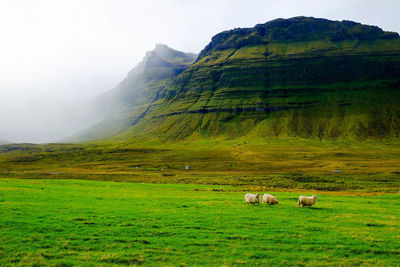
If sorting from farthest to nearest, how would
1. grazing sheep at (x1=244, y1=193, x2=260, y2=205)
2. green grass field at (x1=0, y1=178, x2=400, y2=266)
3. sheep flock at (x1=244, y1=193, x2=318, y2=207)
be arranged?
grazing sheep at (x1=244, y1=193, x2=260, y2=205) → sheep flock at (x1=244, y1=193, x2=318, y2=207) → green grass field at (x1=0, y1=178, x2=400, y2=266)

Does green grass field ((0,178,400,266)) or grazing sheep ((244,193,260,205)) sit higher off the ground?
green grass field ((0,178,400,266))

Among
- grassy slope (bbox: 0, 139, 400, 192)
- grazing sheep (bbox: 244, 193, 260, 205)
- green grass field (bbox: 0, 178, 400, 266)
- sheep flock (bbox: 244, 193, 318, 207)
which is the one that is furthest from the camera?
grassy slope (bbox: 0, 139, 400, 192)

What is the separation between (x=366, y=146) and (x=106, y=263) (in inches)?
7574

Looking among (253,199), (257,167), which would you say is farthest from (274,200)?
(257,167)

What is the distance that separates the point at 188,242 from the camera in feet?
47.5

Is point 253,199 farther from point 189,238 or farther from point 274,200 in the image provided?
point 189,238

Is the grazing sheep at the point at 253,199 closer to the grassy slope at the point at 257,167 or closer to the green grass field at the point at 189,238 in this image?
the green grass field at the point at 189,238

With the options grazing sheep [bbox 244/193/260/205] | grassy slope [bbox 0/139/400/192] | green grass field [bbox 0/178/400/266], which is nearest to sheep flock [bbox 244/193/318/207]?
grazing sheep [bbox 244/193/260/205]

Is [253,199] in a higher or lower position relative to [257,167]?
higher

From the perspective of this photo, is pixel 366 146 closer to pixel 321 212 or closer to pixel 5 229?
pixel 321 212

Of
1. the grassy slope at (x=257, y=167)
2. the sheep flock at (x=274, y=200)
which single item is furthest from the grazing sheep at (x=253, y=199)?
the grassy slope at (x=257, y=167)

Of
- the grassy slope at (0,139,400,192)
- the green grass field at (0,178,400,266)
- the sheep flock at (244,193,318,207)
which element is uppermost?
the green grass field at (0,178,400,266)

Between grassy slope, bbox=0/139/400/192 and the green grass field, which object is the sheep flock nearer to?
the green grass field

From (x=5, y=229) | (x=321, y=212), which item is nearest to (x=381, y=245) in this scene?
(x=321, y=212)
